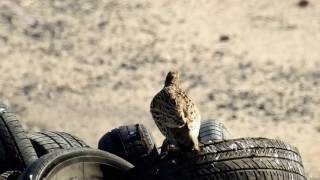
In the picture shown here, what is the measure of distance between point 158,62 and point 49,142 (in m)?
5.21

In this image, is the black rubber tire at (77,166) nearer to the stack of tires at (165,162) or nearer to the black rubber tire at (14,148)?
the stack of tires at (165,162)

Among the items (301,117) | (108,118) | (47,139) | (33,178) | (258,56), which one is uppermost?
(258,56)

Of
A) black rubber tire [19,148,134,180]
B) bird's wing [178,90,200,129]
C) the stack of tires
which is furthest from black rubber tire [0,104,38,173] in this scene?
bird's wing [178,90,200,129]


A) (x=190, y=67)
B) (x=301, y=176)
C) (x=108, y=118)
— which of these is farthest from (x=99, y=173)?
(x=190, y=67)

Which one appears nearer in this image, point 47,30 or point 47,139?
point 47,139

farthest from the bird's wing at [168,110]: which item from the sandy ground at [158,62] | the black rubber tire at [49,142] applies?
the sandy ground at [158,62]

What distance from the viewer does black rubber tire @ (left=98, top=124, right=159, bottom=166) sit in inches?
302

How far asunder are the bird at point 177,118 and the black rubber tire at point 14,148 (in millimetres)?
→ 1277

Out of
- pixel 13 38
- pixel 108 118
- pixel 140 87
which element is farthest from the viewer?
pixel 13 38

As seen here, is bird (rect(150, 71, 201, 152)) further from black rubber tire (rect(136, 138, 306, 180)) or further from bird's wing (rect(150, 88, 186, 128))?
black rubber tire (rect(136, 138, 306, 180))

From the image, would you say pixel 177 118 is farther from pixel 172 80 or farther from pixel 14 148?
pixel 14 148

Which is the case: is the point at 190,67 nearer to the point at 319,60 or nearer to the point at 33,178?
the point at 319,60

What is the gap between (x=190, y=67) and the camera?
12.6 meters

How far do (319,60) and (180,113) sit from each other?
7.31m
